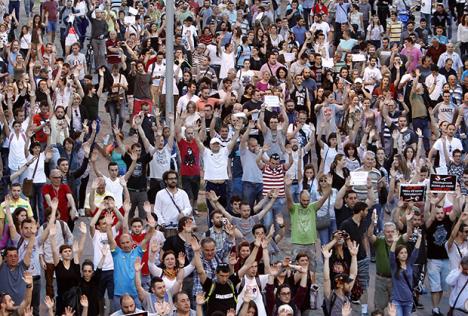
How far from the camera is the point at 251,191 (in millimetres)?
21391

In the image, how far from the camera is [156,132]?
22.0 meters

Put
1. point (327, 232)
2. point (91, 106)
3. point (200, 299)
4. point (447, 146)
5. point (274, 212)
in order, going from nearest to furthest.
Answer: point (200, 299) → point (327, 232) → point (274, 212) → point (447, 146) → point (91, 106)

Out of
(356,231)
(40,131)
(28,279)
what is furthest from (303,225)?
(40,131)

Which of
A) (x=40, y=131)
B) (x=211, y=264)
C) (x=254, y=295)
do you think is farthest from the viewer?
(x=40, y=131)

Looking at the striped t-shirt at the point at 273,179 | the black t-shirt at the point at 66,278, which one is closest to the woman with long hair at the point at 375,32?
the striped t-shirt at the point at 273,179

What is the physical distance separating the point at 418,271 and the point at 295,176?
3.19 meters

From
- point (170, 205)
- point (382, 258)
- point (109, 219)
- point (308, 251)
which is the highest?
point (109, 219)

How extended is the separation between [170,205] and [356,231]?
2456 mm

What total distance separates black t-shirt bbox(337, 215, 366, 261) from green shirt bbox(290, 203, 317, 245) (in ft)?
1.43

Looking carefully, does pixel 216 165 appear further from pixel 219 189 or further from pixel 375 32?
pixel 375 32

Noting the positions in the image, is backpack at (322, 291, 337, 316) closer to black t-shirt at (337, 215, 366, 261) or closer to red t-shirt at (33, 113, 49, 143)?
black t-shirt at (337, 215, 366, 261)

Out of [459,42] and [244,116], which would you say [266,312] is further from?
[459,42]

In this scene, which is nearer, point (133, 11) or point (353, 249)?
point (353, 249)

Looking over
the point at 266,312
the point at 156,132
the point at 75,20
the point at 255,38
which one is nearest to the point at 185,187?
the point at 156,132
